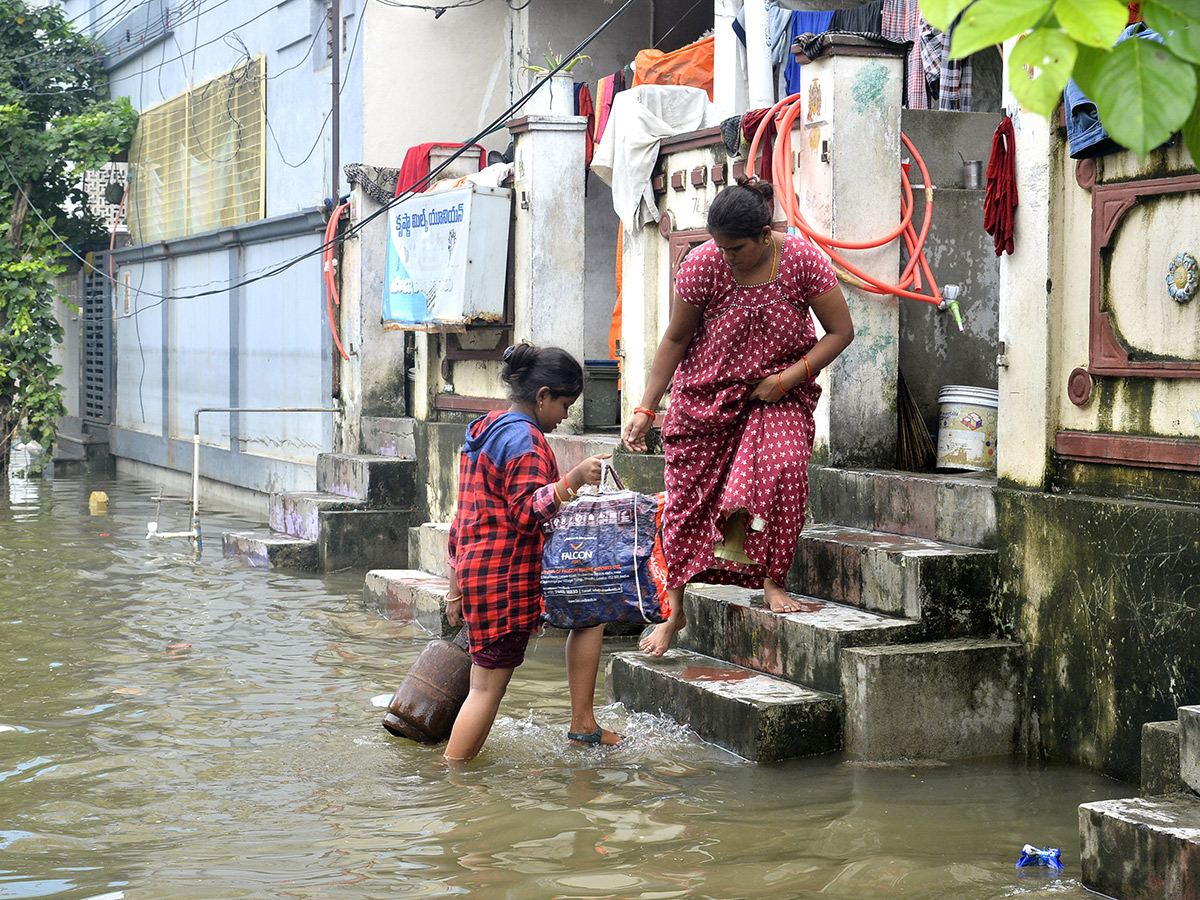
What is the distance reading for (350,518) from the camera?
35.2ft

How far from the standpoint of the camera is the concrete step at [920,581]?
5.28 m

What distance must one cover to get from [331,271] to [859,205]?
7084mm

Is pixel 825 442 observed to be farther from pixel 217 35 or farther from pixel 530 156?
pixel 217 35

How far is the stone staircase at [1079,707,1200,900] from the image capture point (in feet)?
11.2

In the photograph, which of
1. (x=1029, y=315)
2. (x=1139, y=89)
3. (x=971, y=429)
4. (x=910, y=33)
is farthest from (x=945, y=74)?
(x=1139, y=89)

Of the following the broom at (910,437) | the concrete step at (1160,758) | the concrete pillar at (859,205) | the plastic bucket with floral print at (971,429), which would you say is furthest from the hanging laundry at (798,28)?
the concrete step at (1160,758)

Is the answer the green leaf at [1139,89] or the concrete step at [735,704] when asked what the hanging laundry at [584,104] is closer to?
the concrete step at [735,704]

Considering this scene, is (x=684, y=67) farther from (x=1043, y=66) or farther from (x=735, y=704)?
(x=1043, y=66)

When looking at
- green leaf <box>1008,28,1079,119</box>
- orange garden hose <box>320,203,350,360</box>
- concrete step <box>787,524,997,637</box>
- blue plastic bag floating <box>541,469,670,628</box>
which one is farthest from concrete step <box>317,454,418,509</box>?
green leaf <box>1008,28,1079,119</box>

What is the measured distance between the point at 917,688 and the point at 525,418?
72.9 inches

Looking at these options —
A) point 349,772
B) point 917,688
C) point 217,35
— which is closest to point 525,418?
point 349,772

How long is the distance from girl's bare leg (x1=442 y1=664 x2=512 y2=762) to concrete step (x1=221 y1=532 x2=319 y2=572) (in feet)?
19.2

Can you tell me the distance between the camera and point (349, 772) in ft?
16.5

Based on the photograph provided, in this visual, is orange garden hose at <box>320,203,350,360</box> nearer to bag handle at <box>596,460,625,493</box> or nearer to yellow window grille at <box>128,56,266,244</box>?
yellow window grille at <box>128,56,266,244</box>
